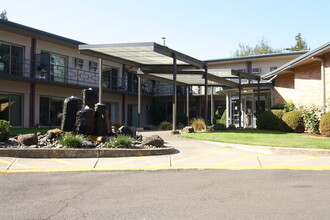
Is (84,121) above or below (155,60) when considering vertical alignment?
below

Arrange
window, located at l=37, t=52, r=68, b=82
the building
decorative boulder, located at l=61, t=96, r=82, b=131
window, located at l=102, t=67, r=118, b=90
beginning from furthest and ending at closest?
1. window, located at l=102, t=67, r=118, b=90
2. window, located at l=37, t=52, r=68, b=82
3. the building
4. decorative boulder, located at l=61, t=96, r=82, b=131

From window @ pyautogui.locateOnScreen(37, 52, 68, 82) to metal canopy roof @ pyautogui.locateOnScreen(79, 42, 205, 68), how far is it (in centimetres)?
656

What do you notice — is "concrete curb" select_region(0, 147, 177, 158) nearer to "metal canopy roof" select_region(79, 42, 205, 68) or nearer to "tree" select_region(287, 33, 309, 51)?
"metal canopy roof" select_region(79, 42, 205, 68)

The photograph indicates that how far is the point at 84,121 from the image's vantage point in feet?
37.4

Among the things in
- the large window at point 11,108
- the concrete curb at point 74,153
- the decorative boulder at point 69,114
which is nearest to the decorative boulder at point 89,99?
the decorative boulder at point 69,114

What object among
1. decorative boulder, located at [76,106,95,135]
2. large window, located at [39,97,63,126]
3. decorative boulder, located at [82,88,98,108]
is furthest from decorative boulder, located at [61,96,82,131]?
large window, located at [39,97,63,126]

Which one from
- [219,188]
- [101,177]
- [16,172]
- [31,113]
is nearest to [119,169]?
[101,177]

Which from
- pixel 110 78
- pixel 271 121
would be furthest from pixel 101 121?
pixel 110 78

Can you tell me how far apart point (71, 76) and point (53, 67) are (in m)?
1.55

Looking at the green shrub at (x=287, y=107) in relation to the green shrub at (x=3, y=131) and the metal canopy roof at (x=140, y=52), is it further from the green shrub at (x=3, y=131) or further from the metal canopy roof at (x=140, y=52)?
the green shrub at (x=3, y=131)

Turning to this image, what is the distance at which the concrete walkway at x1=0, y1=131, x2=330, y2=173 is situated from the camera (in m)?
8.34

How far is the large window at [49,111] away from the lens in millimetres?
22622

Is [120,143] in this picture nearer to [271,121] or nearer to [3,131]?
[3,131]

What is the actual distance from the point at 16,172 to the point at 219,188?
4544 mm
